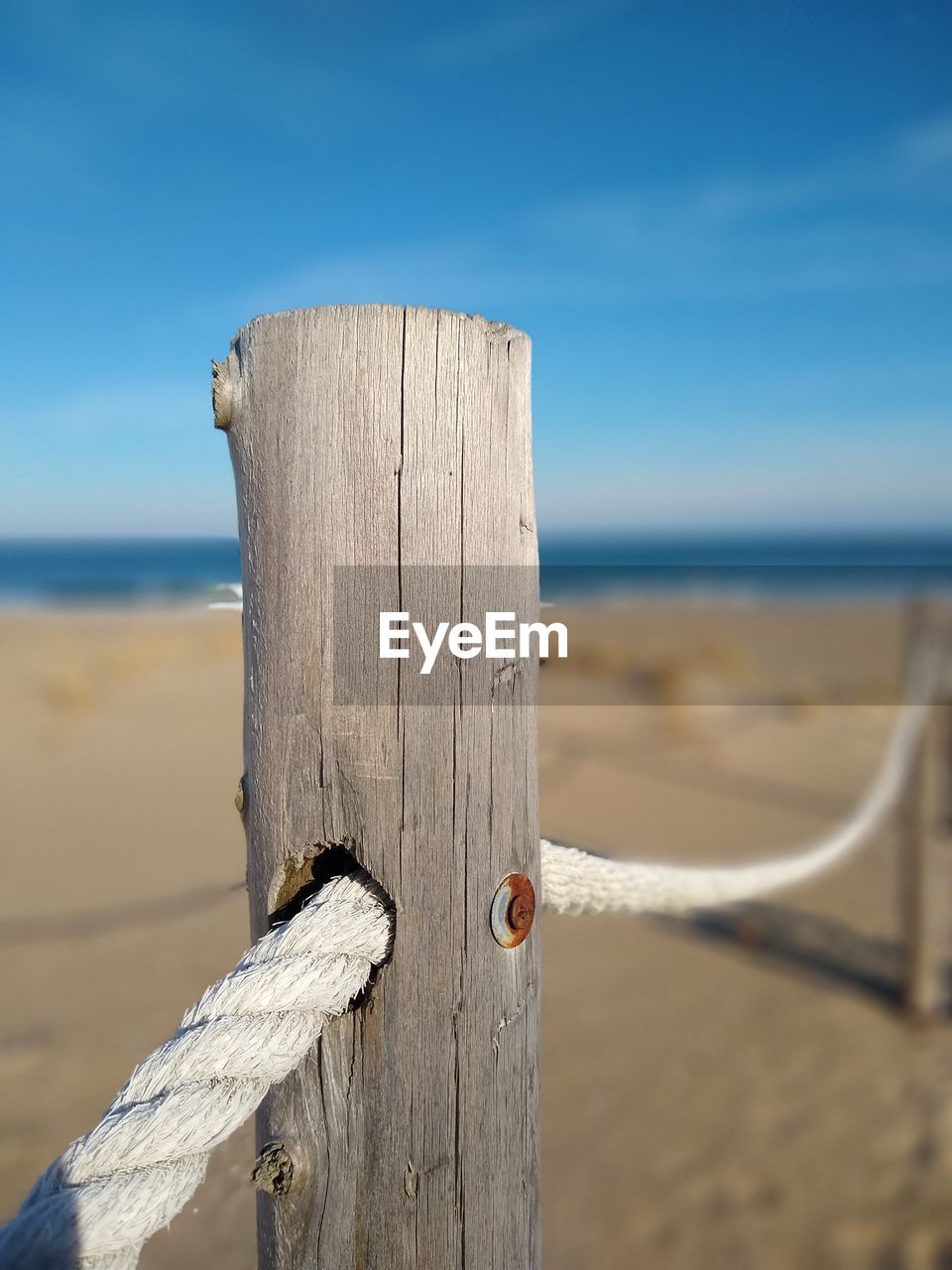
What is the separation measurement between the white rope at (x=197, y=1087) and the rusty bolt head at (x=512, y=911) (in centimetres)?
13

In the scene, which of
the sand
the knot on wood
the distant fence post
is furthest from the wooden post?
the distant fence post

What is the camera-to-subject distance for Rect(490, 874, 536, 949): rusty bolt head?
0.99 metres

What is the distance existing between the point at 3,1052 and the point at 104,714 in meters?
6.66

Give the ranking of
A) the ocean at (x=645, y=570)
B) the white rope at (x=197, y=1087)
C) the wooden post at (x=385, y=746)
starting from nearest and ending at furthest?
the white rope at (x=197, y=1087) < the wooden post at (x=385, y=746) < the ocean at (x=645, y=570)

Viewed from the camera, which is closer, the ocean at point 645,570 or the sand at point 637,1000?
the sand at point 637,1000

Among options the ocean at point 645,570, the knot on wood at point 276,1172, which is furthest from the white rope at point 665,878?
the ocean at point 645,570

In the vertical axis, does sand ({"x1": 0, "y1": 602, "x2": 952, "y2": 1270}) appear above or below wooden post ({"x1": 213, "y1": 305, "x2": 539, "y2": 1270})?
below

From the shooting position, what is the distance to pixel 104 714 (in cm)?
952

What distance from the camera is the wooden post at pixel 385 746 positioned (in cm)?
92

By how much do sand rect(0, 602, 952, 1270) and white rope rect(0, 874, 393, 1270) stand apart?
1.64 metres

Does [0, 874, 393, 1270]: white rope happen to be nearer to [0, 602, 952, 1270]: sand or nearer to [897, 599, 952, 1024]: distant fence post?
[0, 602, 952, 1270]: sand

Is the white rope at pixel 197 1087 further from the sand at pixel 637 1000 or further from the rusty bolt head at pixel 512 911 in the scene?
the sand at pixel 637 1000

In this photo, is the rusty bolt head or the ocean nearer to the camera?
the rusty bolt head

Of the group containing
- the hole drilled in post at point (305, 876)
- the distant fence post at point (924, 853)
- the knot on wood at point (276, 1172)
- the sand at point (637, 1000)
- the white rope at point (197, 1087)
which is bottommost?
the sand at point (637, 1000)
